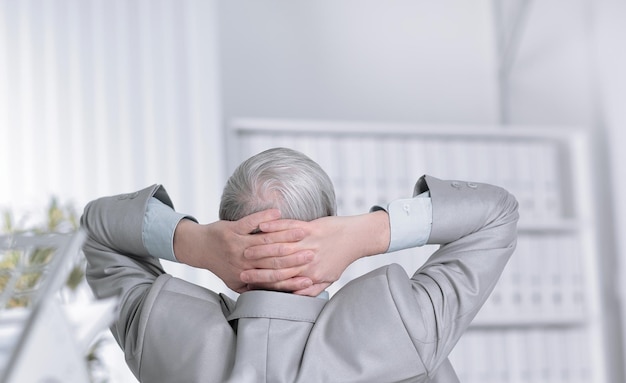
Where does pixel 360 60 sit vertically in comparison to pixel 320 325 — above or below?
above

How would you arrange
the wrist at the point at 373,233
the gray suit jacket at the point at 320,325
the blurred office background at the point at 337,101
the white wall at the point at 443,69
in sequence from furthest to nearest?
the white wall at the point at 443,69 < the blurred office background at the point at 337,101 < the wrist at the point at 373,233 < the gray suit jacket at the point at 320,325

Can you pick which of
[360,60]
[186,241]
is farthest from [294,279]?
[360,60]

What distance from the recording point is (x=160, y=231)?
48.6 inches

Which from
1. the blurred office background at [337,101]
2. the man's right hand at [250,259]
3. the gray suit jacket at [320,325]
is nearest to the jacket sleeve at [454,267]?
the gray suit jacket at [320,325]

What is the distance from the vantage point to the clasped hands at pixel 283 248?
1.10 m

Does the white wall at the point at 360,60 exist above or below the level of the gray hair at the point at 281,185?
above

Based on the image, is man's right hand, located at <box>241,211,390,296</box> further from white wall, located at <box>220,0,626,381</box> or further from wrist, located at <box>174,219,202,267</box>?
white wall, located at <box>220,0,626,381</box>

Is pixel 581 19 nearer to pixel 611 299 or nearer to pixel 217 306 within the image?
pixel 611 299

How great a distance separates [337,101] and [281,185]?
2947 mm

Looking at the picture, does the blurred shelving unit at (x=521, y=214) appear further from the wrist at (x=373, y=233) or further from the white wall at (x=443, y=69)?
the wrist at (x=373, y=233)

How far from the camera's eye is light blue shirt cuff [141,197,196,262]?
4.03 ft

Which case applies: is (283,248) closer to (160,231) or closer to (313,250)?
(313,250)

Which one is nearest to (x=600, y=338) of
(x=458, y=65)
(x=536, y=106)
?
(x=536, y=106)

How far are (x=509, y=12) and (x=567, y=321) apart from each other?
1452 millimetres
